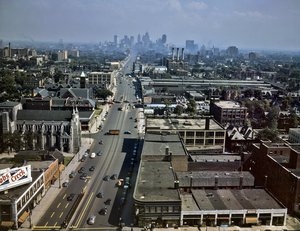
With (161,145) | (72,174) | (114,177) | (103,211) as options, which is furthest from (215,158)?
(72,174)

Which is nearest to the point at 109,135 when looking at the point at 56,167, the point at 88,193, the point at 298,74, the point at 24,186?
the point at 56,167

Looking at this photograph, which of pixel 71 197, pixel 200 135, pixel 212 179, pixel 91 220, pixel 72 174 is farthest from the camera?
pixel 200 135

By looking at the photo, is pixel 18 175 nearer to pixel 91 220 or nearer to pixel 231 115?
pixel 91 220

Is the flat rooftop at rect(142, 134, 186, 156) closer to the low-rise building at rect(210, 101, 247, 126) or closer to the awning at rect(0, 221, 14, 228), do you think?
the awning at rect(0, 221, 14, 228)

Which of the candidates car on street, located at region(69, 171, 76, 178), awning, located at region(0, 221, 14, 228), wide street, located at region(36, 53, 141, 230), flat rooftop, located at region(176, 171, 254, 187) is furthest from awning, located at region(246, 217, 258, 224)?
car on street, located at region(69, 171, 76, 178)

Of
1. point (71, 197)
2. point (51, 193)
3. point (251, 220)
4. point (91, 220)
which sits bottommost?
point (51, 193)

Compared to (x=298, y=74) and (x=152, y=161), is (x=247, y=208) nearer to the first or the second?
(x=152, y=161)
